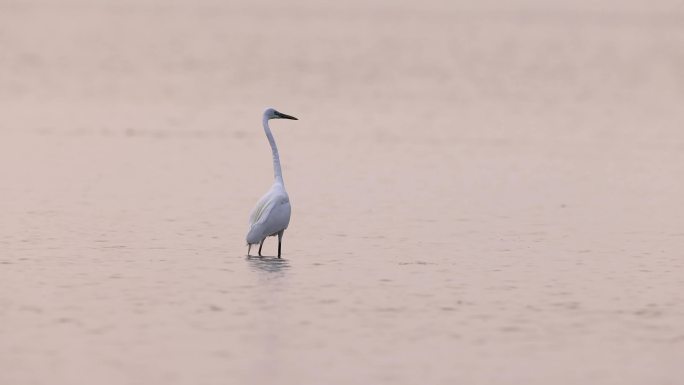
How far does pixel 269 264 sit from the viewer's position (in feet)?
53.3

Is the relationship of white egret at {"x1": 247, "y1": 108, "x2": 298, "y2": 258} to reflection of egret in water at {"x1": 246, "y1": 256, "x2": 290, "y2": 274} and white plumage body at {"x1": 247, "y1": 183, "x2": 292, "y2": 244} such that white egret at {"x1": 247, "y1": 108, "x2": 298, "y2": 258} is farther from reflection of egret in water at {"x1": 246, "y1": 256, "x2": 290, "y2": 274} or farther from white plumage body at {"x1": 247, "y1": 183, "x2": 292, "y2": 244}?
reflection of egret in water at {"x1": 246, "y1": 256, "x2": 290, "y2": 274}

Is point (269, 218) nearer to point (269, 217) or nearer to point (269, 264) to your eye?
point (269, 217)

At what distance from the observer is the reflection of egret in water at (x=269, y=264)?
52.0 ft

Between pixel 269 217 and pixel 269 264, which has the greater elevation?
pixel 269 217

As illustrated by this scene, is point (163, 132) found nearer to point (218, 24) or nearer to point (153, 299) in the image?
point (153, 299)

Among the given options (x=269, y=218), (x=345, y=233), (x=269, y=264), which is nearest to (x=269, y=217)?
(x=269, y=218)

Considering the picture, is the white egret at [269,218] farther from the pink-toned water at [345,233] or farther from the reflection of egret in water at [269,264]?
the pink-toned water at [345,233]

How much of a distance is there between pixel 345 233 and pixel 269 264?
2565mm

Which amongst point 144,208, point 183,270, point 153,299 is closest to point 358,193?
point 144,208

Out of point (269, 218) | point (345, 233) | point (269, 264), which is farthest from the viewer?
point (345, 233)

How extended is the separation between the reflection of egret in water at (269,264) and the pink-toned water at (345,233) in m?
0.06

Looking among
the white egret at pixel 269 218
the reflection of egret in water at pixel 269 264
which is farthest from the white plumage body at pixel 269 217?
the reflection of egret in water at pixel 269 264

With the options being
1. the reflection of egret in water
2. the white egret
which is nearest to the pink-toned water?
the reflection of egret in water

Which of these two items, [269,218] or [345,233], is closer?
[269,218]
